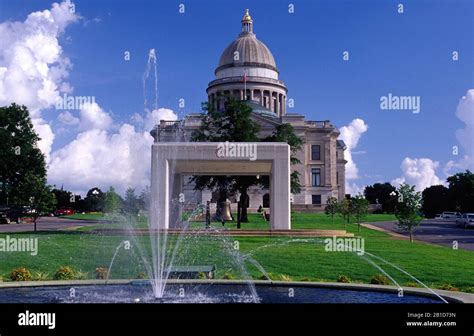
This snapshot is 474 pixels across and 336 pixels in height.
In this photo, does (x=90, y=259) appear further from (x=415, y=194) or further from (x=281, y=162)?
(x=415, y=194)

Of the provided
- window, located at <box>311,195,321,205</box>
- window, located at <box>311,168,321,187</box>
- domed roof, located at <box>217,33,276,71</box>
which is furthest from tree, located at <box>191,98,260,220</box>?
domed roof, located at <box>217,33,276,71</box>

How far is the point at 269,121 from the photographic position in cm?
6725

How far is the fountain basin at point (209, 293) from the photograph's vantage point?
977 cm

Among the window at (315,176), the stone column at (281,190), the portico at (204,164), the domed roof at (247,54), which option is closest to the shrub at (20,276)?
the portico at (204,164)

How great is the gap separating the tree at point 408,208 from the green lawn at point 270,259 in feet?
16.1

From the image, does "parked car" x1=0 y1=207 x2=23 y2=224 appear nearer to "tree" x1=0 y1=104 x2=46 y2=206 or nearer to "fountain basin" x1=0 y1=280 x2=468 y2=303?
"tree" x1=0 y1=104 x2=46 y2=206

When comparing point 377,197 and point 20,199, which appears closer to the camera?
point 20,199

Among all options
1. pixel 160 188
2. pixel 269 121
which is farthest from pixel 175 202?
pixel 269 121

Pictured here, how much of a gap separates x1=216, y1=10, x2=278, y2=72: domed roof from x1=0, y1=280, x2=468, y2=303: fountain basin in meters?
68.8

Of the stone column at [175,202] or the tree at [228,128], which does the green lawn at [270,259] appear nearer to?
the stone column at [175,202]
